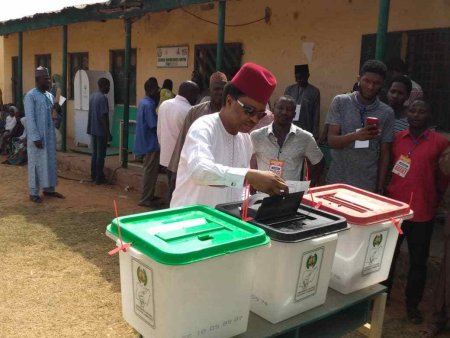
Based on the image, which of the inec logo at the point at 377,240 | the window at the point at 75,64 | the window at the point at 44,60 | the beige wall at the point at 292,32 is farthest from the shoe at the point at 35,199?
the window at the point at 44,60

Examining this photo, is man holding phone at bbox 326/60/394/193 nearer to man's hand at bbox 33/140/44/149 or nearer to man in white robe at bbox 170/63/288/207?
man in white robe at bbox 170/63/288/207

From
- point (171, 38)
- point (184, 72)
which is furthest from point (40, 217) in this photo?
point (171, 38)

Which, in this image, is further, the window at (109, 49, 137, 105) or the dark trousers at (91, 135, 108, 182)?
the window at (109, 49, 137, 105)

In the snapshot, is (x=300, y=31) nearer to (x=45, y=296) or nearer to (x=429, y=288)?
(x=429, y=288)

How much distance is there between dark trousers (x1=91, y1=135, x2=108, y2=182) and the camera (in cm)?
748

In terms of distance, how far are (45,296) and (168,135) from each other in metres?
2.14

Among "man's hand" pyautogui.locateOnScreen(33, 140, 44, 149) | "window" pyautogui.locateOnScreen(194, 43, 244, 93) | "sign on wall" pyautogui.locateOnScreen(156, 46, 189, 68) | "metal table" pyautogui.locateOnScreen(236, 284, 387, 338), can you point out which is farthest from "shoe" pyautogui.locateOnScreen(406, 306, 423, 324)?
"sign on wall" pyautogui.locateOnScreen(156, 46, 189, 68)

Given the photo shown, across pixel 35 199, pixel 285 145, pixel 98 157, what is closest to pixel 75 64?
pixel 98 157

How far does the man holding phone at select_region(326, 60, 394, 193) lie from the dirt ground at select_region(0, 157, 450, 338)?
1084mm

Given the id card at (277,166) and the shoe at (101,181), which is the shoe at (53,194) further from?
the id card at (277,166)

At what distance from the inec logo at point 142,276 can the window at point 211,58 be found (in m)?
6.64

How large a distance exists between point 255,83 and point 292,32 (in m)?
5.36

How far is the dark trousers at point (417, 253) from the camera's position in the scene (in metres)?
3.27

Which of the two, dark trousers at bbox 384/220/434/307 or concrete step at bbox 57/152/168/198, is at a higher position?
dark trousers at bbox 384/220/434/307
